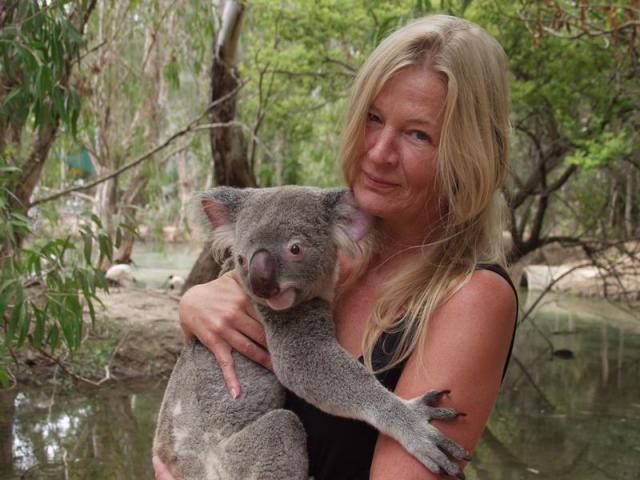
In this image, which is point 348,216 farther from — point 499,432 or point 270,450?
point 499,432

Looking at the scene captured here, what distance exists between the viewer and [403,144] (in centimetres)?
147

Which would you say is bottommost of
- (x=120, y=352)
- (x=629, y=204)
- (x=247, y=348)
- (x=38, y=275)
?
(x=120, y=352)

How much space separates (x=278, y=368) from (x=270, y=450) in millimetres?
195

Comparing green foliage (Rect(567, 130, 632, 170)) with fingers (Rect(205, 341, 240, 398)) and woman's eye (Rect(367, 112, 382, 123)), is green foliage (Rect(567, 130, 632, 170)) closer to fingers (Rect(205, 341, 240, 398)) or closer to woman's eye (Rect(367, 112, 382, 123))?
woman's eye (Rect(367, 112, 382, 123))

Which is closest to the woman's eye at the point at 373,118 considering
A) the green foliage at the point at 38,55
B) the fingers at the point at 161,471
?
the fingers at the point at 161,471

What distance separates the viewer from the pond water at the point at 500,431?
16.2 ft

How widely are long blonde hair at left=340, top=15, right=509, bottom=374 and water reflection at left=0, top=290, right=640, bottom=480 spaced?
384 cm

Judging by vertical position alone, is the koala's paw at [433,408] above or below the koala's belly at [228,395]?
above

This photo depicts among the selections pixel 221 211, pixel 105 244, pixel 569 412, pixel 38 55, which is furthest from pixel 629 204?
pixel 221 211

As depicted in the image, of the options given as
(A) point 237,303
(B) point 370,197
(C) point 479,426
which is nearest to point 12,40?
(A) point 237,303

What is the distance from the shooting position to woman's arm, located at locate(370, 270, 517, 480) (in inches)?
53.2

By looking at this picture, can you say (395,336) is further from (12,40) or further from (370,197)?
(12,40)

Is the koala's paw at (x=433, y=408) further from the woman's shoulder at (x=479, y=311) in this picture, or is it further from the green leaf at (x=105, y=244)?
the green leaf at (x=105, y=244)

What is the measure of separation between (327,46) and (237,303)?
638 centimetres
